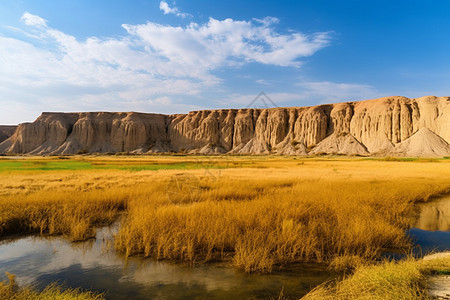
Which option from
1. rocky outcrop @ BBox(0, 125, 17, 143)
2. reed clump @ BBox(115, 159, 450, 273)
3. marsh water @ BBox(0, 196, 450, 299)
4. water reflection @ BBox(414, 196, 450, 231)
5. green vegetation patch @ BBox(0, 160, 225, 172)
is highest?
rocky outcrop @ BBox(0, 125, 17, 143)

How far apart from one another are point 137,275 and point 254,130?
118m

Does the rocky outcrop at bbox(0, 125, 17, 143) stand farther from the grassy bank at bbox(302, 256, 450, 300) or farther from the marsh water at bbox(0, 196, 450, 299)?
the grassy bank at bbox(302, 256, 450, 300)

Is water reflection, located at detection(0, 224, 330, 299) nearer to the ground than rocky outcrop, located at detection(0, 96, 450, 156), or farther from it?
nearer to the ground

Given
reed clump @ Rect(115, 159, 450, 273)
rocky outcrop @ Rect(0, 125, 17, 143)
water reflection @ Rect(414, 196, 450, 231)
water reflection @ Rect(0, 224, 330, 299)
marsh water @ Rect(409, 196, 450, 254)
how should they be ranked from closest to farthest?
1. water reflection @ Rect(0, 224, 330, 299)
2. reed clump @ Rect(115, 159, 450, 273)
3. marsh water @ Rect(409, 196, 450, 254)
4. water reflection @ Rect(414, 196, 450, 231)
5. rocky outcrop @ Rect(0, 125, 17, 143)

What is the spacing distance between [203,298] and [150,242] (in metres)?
2.70

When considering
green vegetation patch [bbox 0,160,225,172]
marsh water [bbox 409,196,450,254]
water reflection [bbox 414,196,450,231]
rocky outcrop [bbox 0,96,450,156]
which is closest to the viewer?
marsh water [bbox 409,196,450,254]

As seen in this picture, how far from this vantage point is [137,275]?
5.74 meters

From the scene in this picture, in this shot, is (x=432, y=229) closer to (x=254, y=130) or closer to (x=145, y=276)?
(x=145, y=276)

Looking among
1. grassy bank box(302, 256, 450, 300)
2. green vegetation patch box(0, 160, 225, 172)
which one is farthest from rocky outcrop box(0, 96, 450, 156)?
grassy bank box(302, 256, 450, 300)

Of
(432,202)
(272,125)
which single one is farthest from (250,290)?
(272,125)

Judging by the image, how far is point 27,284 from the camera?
5.27 m

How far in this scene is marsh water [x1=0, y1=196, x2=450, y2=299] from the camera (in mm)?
5137

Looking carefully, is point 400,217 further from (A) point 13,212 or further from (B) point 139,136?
(B) point 139,136

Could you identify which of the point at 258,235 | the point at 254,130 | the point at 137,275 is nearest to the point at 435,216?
the point at 258,235
